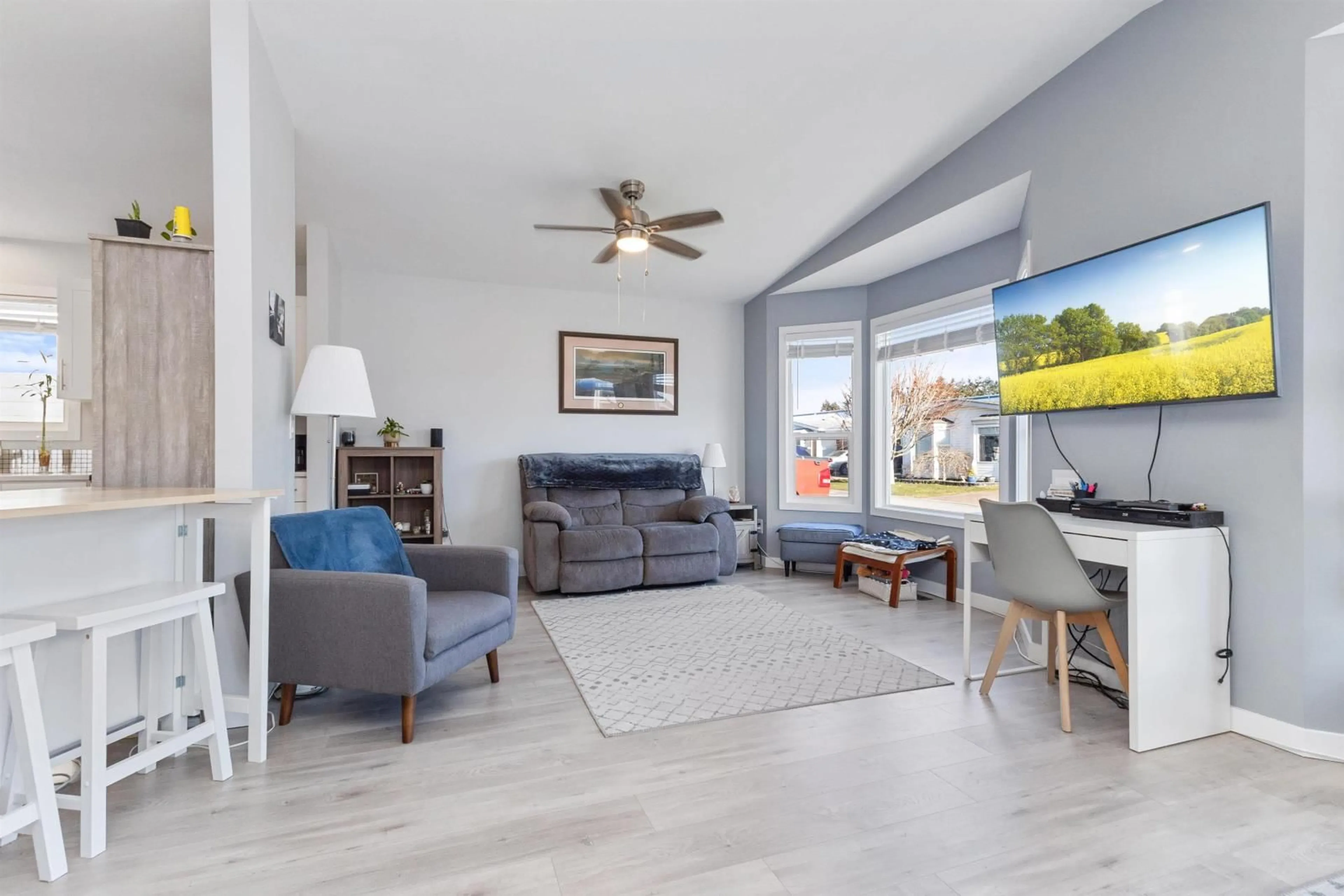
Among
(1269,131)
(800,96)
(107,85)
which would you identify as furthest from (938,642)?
(107,85)

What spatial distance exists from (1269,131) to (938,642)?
2.59 metres

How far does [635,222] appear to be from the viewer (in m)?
3.31

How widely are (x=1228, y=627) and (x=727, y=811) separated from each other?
2.00 meters

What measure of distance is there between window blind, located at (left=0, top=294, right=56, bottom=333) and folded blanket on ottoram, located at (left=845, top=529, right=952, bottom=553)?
626cm

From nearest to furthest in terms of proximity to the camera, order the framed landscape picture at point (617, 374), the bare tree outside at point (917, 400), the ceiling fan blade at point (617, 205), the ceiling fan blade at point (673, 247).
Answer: the ceiling fan blade at point (617, 205) < the ceiling fan blade at point (673, 247) < the bare tree outside at point (917, 400) < the framed landscape picture at point (617, 374)

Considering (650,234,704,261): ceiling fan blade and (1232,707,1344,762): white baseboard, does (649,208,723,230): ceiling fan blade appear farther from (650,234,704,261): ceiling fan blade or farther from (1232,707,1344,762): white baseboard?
(1232,707,1344,762): white baseboard

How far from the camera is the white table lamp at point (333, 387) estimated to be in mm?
2738

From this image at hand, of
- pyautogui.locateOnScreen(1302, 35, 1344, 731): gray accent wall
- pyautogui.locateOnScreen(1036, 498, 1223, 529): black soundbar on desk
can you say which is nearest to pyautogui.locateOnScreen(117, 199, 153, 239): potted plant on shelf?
pyautogui.locateOnScreen(1036, 498, 1223, 529): black soundbar on desk

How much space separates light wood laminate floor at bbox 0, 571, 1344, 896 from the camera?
1.47 meters

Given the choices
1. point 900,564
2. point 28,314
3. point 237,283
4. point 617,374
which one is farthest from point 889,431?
point 28,314

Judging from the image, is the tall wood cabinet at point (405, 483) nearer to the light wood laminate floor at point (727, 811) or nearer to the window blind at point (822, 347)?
the light wood laminate floor at point (727, 811)

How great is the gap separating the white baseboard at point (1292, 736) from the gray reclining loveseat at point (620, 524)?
3.25 metres

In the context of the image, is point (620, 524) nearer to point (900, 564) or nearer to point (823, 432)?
point (823, 432)

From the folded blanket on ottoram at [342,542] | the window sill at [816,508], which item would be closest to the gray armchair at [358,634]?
the folded blanket on ottoram at [342,542]
